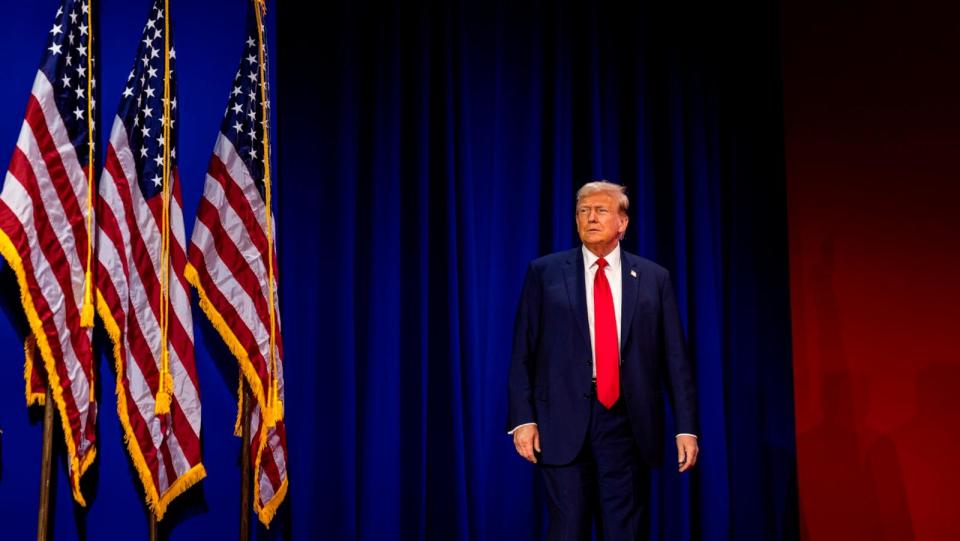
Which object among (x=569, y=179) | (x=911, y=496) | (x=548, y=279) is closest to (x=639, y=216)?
(x=569, y=179)

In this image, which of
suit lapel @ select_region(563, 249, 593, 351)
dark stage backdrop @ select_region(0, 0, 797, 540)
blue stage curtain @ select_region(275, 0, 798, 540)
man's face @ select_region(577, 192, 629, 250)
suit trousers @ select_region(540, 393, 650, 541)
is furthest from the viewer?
blue stage curtain @ select_region(275, 0, 798, 540)

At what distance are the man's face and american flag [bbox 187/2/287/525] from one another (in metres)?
1.20

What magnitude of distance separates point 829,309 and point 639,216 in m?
1.02

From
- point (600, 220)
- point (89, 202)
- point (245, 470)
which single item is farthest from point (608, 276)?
point (89, 202)

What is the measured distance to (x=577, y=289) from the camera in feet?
10.8

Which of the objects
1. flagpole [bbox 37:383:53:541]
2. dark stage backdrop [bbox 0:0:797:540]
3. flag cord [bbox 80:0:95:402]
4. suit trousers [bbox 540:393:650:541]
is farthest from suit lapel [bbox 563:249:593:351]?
flagpole [bbox 37:383:53:541]

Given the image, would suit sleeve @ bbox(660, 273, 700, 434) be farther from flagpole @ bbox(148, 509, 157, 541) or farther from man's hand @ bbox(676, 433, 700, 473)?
flagpole @ bbox(148, 509, 157, 541)

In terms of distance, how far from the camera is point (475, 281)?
408 centimetres

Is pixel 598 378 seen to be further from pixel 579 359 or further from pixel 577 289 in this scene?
pixel 577 289

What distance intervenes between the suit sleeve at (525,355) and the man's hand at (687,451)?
525mm

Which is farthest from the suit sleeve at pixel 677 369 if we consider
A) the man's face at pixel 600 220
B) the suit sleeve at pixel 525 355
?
the suit sleeve at pixel 525 355

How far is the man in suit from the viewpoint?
10.3 feet

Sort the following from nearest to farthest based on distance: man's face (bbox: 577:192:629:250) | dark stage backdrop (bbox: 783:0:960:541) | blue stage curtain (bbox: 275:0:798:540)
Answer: man's face (bbox: 577:192:629:250)
blue stage curtain (bbox: 275:0:798:540)
dark stage backdrop (bbox: 783:0:960:541)

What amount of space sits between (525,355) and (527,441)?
311 mm
